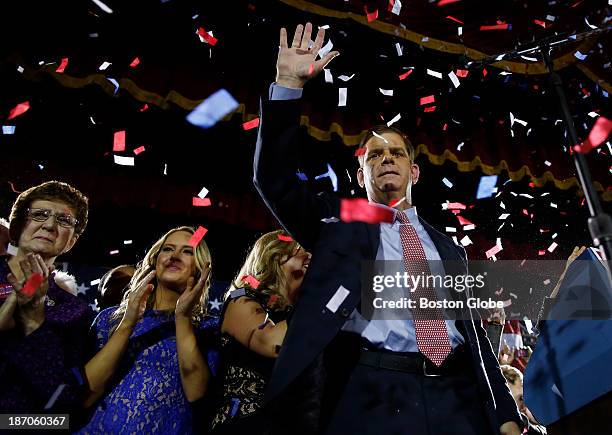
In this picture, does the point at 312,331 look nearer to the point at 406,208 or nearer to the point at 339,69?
the point at 406,208

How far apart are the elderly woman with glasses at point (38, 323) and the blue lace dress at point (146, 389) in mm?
123

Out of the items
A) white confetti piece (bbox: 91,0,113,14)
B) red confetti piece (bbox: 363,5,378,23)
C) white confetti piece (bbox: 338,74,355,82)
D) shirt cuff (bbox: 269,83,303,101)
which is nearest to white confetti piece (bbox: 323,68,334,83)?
white confetti piece (bbox: 338,74,355,82)

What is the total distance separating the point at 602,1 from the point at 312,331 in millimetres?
3584

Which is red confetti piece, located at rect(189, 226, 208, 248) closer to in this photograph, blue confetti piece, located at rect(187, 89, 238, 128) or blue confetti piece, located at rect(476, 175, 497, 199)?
blue confetti piece, located at rect(187, 89, 238, 128)

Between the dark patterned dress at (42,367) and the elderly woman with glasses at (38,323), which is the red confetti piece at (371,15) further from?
the dark patterned dress at (42,367)

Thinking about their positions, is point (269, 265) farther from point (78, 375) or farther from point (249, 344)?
point (78, 375)

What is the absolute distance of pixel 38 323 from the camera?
1.76m

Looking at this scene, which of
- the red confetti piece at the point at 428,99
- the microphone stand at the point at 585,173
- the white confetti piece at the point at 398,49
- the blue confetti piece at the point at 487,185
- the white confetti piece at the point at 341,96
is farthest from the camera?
the blue confetti piece at the point at 487,185

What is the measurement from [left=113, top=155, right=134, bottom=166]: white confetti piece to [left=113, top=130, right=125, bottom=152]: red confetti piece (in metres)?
0.11

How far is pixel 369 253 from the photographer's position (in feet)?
5.00

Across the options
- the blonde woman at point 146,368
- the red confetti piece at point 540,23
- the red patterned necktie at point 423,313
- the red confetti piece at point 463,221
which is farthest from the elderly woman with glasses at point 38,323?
the red confetti piece at point 463,221

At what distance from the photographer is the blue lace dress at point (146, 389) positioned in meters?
1.84

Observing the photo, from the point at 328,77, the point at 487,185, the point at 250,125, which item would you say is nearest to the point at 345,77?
the point at 328,77

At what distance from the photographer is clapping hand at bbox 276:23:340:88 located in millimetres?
1485
